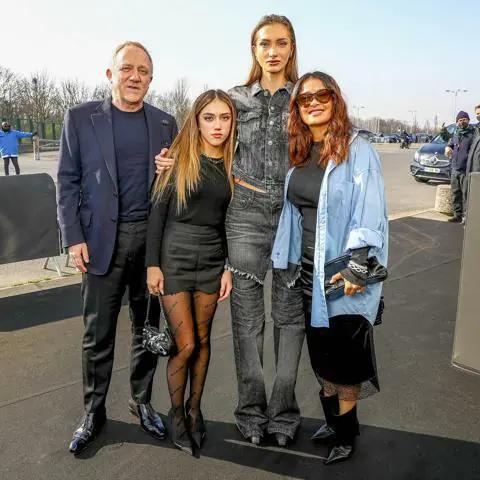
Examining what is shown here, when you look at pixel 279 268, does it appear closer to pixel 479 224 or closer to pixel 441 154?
pixel 479 224

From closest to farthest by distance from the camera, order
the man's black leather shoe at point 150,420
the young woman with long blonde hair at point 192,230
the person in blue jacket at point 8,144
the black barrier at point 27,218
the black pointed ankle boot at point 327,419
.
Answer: the young woman with long blonde hair at point 192,230 → the black pointed ankle boot at point 327,419 → the man's black leather shoe at point 150,420 → the black barrier at point 27,218 → the person in blue jacket at point 8,144

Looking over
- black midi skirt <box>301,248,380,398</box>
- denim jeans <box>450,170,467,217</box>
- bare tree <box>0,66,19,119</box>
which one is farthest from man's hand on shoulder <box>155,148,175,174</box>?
bare tree <box>0,66,19,119</box>

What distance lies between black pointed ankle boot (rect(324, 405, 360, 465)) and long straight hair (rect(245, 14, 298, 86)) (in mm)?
1853

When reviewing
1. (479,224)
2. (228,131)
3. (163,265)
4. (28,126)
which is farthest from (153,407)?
(28,126)

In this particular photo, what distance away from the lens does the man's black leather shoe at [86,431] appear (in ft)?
8.95

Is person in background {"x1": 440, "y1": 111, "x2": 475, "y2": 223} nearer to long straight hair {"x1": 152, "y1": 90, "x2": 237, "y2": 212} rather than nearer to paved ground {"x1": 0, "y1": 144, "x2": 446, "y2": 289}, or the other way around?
paved ground {"x1": 0, "y1": 144, "x2": 446, "y2": 289}

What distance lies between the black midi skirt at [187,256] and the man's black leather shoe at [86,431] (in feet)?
2.97

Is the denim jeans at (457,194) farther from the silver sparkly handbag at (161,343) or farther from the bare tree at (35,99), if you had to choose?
the bare tree at (35,99)

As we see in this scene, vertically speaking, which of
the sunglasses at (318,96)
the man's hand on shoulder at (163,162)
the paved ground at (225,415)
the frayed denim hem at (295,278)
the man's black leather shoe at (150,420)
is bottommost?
the paved ground at (225,415)

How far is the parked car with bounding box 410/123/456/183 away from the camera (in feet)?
49.1

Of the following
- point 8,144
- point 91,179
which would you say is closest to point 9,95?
point 8,144

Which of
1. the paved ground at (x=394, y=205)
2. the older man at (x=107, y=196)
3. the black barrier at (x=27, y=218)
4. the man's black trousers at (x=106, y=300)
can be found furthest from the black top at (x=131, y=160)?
the paved ground at (x=394, y=205)

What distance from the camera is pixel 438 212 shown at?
10453 mm

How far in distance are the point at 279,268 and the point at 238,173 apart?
55 cm
